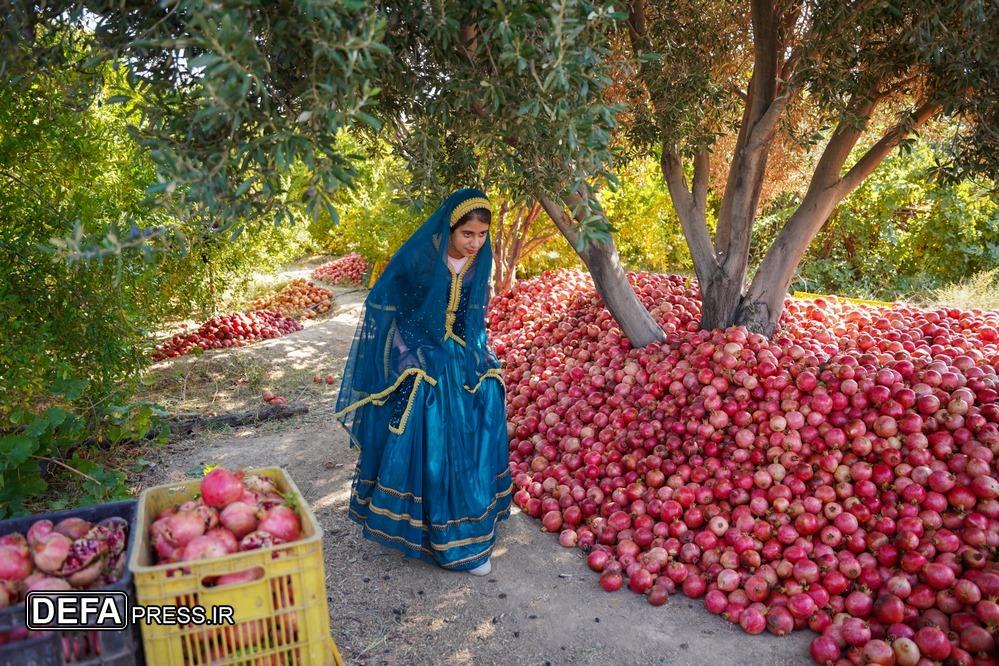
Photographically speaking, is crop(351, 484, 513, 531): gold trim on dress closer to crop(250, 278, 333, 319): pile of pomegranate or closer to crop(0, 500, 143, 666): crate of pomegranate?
crop(0, 500, 143, 666): crate of pomegranate

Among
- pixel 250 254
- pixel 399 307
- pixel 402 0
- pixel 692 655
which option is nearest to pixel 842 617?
pixel 692 655

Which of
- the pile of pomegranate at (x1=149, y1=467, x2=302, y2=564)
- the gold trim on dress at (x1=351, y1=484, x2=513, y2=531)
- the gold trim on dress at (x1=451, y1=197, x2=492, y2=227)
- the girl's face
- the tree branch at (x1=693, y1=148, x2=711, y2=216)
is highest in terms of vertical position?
the tree branch at (x1=693, y1=148, x2=711, y2=216)

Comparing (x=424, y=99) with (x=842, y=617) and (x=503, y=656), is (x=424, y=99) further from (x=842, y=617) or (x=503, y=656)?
(x=842, y=617)

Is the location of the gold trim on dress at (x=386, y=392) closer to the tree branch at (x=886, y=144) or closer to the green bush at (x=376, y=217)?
the tree branch at (x=886, y=144)

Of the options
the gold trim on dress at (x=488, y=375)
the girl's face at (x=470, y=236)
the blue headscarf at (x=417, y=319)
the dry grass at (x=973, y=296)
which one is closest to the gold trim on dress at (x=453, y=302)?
the blue headscarf at (x=417, y=319)

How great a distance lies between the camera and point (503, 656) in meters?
3.04

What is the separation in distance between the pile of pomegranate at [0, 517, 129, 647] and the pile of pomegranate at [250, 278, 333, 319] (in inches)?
345

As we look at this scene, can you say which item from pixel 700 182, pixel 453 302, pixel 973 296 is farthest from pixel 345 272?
pixel 453 302

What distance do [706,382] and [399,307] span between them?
1.95m

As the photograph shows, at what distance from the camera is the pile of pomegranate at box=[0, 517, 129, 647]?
1917 millimetres

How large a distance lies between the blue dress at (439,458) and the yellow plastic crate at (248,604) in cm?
151

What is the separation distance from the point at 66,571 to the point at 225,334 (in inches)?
287

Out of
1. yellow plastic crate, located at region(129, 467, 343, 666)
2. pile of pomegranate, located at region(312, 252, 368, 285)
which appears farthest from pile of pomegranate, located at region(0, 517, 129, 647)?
pile of pomegranate, located at region(312, 252, 368, 285)

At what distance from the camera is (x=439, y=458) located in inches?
141
